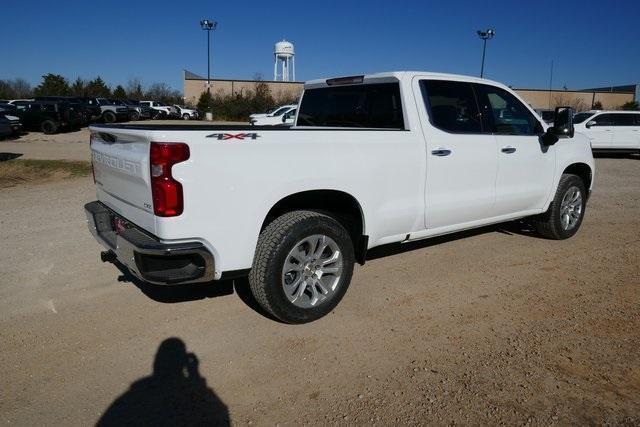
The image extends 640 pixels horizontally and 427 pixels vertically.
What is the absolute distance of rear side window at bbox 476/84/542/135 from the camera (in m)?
4.99

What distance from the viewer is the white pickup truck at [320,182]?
304cm

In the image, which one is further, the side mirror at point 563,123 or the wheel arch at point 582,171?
the wheel arch at point 582,171

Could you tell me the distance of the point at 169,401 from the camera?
2818mm

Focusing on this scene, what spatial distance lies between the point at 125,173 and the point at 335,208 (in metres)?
1.66

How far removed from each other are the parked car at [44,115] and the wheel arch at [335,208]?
2322cm

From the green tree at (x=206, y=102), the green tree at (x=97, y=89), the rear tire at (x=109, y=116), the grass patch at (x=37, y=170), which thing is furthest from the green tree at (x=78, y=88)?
the grass patch at (x=37, y=170)

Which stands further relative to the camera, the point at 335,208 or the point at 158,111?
the point at 158,111

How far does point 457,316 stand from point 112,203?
2.91m

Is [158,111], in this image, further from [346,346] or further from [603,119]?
[346,346]

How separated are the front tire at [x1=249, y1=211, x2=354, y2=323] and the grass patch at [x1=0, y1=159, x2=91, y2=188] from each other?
27.6ft

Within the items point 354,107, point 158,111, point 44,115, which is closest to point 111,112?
point 44,115

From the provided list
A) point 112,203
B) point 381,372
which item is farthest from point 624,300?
point 112,203

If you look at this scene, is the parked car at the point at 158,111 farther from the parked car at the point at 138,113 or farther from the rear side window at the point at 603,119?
the rear side window at the point at 603,119

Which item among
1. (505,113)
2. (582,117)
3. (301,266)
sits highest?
(582,117)
